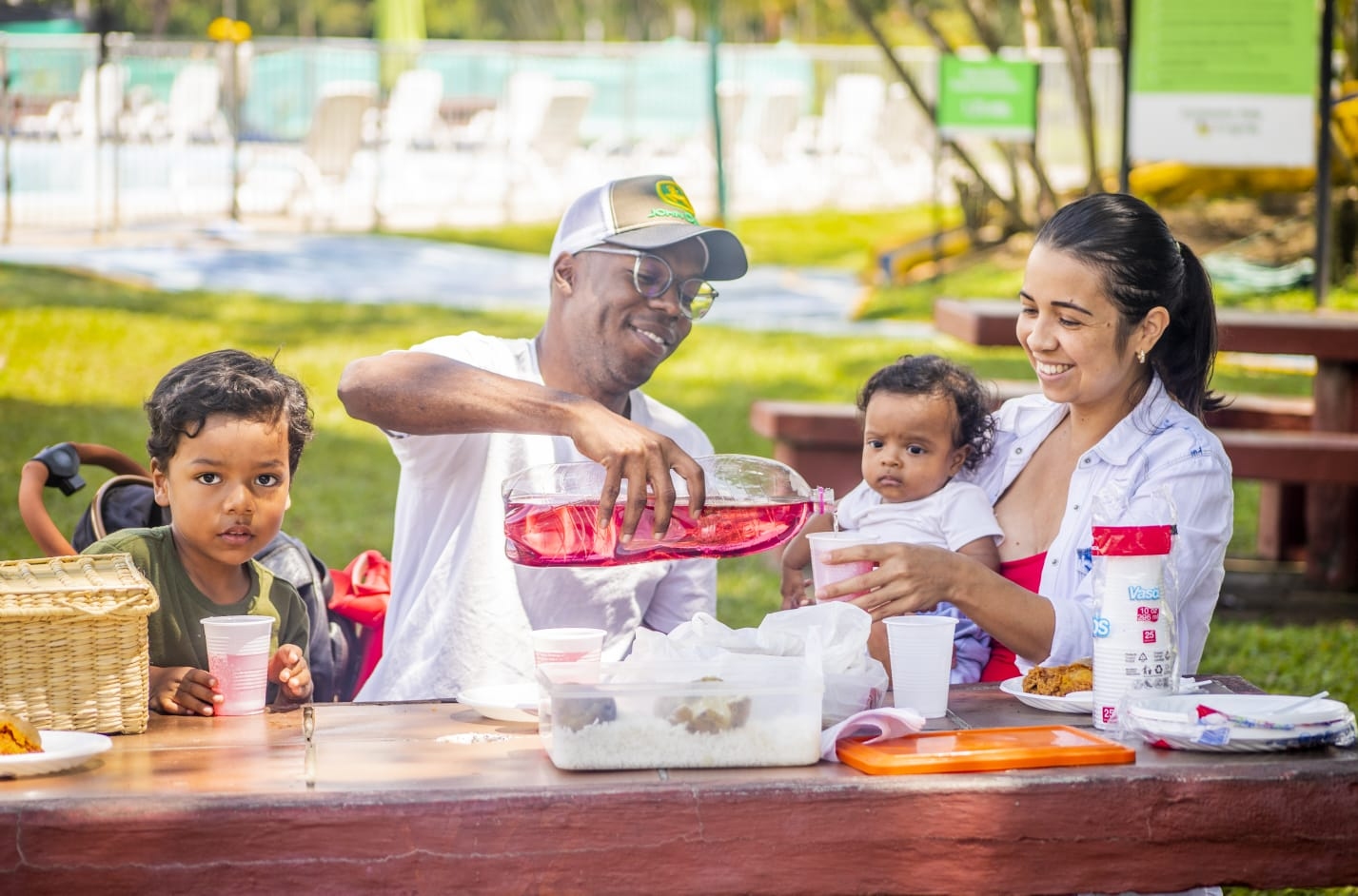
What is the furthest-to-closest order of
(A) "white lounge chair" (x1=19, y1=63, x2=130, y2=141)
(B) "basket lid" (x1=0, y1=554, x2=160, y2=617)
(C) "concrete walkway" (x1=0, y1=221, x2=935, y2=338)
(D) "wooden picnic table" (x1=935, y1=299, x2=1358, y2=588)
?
(A) "white lounge chair" (x1=19, y1=63, x2=130, y2=141), (C) "concrete walkway" (x1=0, y1=221, x2=935, y2=338), (D) "wooden picnic table" (x1=935, y1=299, x2=1358, y2=588), (B) "basket lid" (x1=0, y1=554, x2=160, y2=617)

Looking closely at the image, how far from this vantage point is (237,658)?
2.58 meters

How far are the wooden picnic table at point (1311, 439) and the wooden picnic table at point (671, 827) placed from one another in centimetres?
440

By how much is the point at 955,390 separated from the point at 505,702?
1.35 metres

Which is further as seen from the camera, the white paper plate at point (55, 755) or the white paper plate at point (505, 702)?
the white paper plate at point (505, 702)

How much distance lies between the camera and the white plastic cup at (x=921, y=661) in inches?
97.0

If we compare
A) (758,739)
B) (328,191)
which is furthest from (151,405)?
(328,191)

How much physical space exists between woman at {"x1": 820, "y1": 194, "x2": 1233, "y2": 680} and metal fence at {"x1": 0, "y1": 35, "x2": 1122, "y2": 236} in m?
13.6

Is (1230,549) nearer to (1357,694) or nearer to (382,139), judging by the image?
(1357,694)

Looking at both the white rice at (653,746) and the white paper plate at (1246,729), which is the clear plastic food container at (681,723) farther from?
the white paper plate at (1246,729)

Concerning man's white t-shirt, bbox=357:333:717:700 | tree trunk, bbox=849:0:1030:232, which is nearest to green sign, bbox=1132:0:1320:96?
tree trunk, bbox=849:0:1030:232

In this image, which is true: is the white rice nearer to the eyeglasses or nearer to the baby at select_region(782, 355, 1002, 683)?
the baby at select_region(782, 355, 1002, 683)

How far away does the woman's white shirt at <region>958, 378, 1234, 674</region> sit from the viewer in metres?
2.89

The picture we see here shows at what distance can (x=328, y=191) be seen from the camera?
19312 mm

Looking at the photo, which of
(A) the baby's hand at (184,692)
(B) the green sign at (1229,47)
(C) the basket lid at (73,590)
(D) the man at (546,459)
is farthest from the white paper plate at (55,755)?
(B) the green sign at (1229,47)
